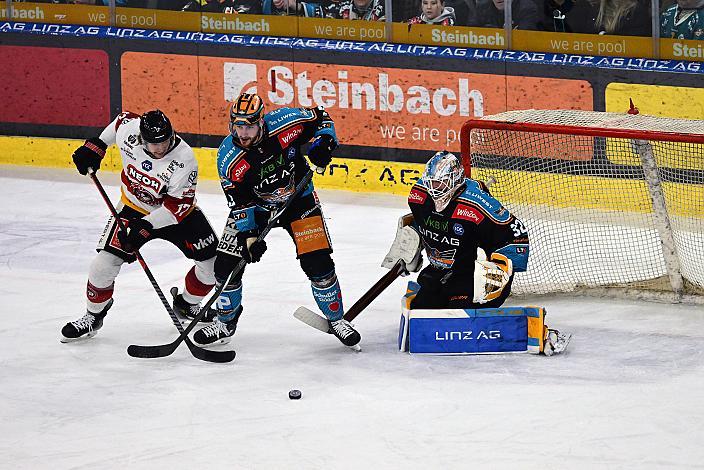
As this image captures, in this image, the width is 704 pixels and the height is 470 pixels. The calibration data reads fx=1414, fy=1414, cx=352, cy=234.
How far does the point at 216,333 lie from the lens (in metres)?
6.10

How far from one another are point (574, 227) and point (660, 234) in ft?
A: 2.01

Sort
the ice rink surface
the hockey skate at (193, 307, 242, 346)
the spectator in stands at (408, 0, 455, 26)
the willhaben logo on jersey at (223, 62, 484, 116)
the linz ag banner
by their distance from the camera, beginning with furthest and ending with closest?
the spectator in stands at (408, 0, 455, 26) < the willhaben logo on jersey at (223, 62, 484, 116) < the linz ag banner < the hockey skate at (193, 307, 242, 346) < the ice rink surface

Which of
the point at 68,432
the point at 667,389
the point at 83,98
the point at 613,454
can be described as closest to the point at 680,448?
the point at 613,454

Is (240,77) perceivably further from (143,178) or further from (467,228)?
(467,228)

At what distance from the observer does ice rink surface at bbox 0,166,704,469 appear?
15.9 ft

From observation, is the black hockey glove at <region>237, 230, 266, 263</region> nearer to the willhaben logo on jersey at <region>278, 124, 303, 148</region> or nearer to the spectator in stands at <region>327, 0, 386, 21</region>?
the willhaben logo on jersey at <region>278, 124, 303, 148</region>

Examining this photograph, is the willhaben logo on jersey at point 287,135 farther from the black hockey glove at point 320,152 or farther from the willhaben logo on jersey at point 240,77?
the willhaben logo on jersey at point 240,77

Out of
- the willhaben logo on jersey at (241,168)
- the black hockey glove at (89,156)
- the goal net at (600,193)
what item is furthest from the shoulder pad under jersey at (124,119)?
the goal net at (600,193)

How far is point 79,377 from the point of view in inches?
226

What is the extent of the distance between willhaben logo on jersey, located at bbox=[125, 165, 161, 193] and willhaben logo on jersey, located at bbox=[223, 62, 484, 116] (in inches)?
124

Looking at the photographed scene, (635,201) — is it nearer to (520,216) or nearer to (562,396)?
(520,216)

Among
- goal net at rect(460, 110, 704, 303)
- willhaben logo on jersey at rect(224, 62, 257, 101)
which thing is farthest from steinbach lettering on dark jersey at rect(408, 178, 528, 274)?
willhaben logo on jersey at rect(224, 62, 257, 101)

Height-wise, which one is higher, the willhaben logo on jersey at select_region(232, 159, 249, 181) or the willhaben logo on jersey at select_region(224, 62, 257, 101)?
the willhaben logo on jersey at select_region(232, 159, 249, 181)

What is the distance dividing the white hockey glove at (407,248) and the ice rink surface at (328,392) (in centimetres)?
39
